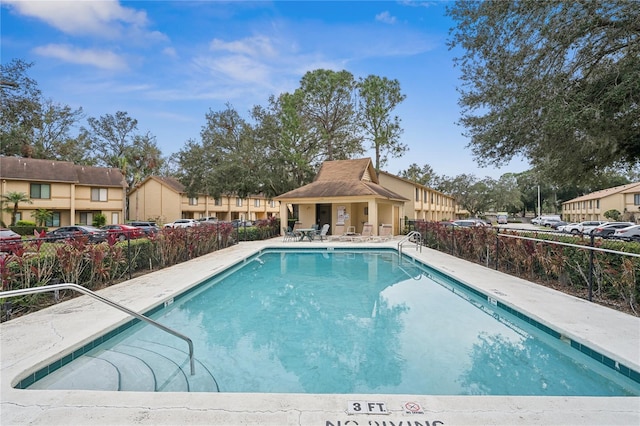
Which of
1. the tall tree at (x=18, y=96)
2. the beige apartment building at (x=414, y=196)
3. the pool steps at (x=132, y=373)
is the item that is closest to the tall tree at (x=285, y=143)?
the beige apartment building at (x=414, y=196)

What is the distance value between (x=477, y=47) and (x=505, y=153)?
3882 mm

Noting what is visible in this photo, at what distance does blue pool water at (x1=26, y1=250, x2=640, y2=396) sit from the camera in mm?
4301

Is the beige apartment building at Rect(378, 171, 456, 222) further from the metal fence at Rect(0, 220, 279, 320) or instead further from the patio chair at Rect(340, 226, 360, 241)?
the metal fence at Rect(0, 220, 279, 320)

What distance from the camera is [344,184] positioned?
24.8 metres

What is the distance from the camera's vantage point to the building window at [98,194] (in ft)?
112

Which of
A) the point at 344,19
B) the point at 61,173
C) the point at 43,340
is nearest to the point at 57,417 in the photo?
the point at 43,340

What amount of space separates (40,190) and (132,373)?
35.0 meters

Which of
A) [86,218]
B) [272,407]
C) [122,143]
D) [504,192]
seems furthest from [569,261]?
[504,192]

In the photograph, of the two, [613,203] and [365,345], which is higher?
[613,203]

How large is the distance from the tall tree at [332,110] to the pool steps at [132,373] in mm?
27625

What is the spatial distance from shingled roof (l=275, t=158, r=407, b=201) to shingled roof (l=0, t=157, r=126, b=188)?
74.2 feet

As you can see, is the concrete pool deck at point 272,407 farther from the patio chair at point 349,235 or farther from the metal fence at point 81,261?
the patio chair at point 349,235

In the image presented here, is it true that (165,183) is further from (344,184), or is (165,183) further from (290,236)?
(344,184)

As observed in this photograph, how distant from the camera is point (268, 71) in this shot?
61.6 feet
